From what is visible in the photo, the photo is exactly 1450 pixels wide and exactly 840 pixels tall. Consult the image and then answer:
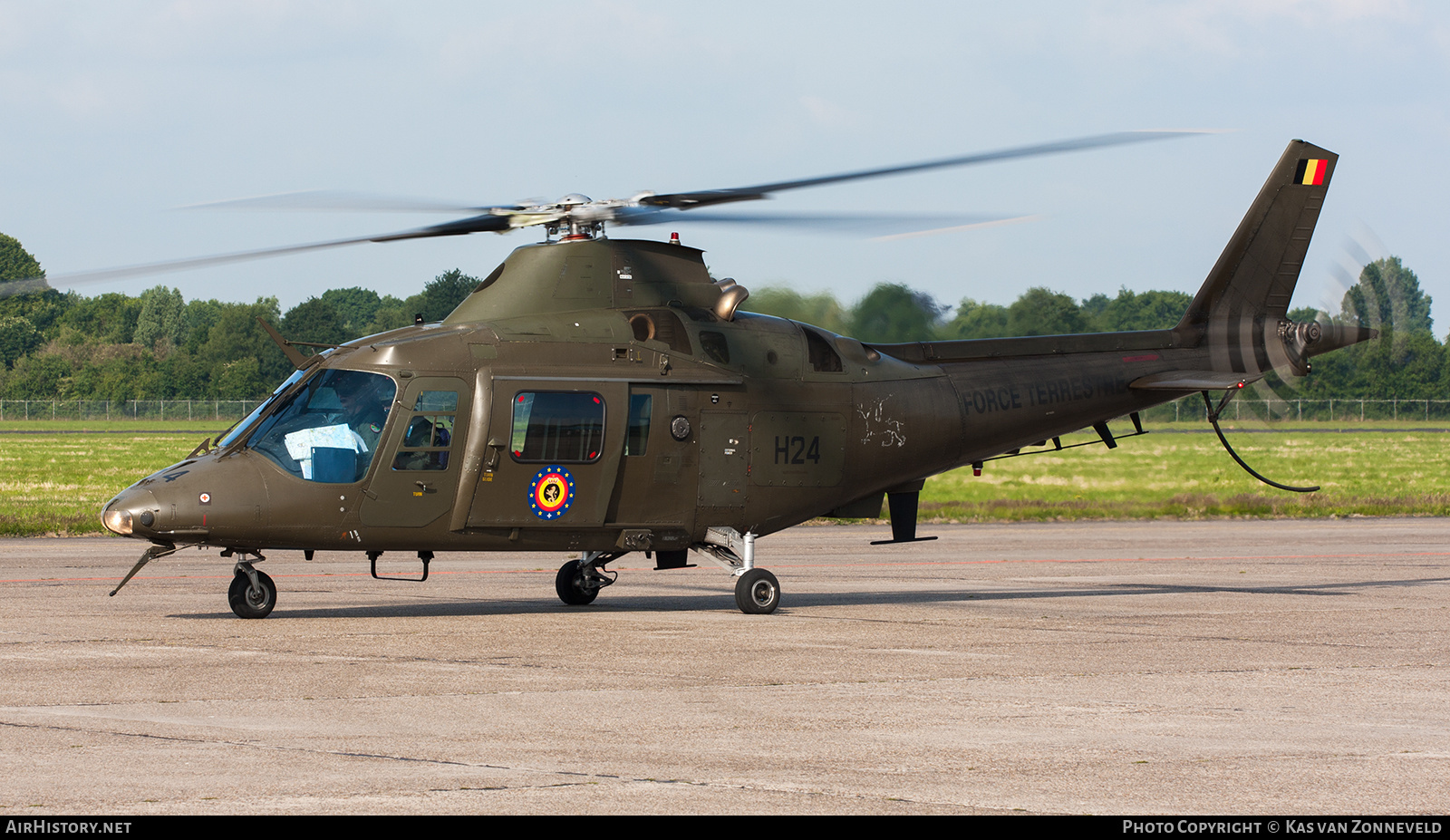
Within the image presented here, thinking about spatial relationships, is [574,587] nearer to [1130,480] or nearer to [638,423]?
[638,423]

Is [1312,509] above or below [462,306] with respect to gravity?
below

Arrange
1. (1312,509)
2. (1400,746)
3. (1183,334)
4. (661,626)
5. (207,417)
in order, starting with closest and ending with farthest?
(1400,746)
(661,626)
(1183,334)
(1312,509)
(207,417)

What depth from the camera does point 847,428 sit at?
17219 mm

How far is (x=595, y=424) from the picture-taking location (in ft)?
51.4

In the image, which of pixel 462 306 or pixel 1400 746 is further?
pixel 462 306

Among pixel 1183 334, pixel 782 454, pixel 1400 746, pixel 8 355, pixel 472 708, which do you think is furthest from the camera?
pixel 8 355

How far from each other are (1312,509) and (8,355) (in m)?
97.4

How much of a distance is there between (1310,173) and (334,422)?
1308 cm

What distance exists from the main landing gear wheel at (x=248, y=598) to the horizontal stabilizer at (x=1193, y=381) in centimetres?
1075

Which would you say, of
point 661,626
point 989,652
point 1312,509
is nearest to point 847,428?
point 661,626

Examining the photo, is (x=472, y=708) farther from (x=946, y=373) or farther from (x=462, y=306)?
(x=946, y=373)

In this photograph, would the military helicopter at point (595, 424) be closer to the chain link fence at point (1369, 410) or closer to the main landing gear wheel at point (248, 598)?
the main landing gear wheel at point (248, 598)

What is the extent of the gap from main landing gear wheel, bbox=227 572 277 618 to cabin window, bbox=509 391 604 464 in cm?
296

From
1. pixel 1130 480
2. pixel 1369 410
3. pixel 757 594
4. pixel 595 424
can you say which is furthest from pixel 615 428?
pixel 1369 410
